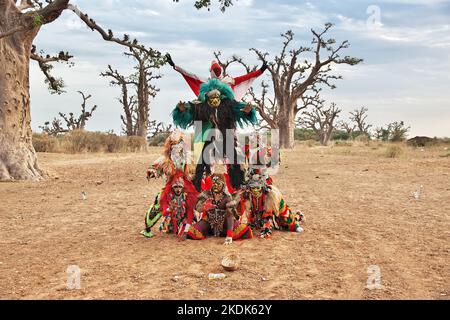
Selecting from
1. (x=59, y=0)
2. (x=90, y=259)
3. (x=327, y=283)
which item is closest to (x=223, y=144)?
(x=90, y=259)

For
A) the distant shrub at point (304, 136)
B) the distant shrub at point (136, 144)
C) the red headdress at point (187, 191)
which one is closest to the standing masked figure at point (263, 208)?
the red headdress at point (187, 191)

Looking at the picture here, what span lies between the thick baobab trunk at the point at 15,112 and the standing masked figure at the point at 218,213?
739 cm

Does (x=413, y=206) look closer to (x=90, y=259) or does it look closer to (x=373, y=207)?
(x=373, y=207)

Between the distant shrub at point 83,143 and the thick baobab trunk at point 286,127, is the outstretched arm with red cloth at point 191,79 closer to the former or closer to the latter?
the distant shrub at point 83,143

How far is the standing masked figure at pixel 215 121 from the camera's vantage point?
6121 mm

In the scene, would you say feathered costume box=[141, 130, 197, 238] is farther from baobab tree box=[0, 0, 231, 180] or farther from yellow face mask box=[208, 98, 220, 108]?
baobab tree box=[0, 0, 231, 180]

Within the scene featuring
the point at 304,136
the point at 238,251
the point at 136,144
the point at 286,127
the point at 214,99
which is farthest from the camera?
the point at 304,136

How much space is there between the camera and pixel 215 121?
6211 millimetres

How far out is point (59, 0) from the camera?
456 inches

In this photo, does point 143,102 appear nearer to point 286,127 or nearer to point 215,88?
point 286,127

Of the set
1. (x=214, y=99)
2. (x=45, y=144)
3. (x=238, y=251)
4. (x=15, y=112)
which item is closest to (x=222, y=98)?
(x=214, y=99)

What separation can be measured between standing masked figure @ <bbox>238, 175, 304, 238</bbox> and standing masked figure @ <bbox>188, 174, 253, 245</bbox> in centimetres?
19

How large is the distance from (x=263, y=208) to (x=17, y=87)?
869 cm
